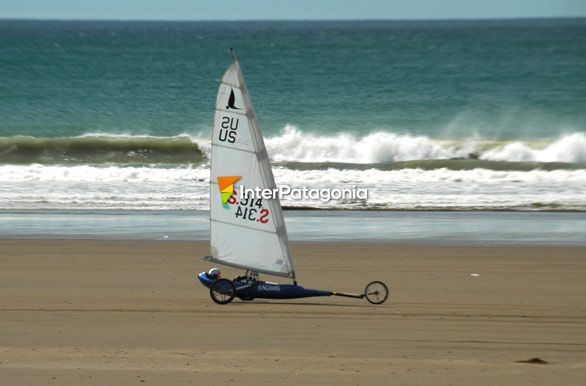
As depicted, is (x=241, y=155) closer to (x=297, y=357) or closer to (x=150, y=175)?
(x=297, y=357)

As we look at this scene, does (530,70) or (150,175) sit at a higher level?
(530,70)

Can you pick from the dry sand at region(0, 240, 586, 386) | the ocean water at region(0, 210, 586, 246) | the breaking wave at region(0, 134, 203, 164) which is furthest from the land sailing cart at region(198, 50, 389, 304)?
the breaking wave at region(0, 134, 203, 164)

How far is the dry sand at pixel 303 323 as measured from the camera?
8953 mm

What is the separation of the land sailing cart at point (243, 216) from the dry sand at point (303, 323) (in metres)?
0.22

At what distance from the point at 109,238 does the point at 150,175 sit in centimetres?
998

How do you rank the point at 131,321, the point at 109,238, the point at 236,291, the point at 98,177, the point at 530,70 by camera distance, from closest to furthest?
1. the point at 131,321
2. the point at 236,291
3. the point at 109,238
4. the point at 98,177
5. the point at 530,70

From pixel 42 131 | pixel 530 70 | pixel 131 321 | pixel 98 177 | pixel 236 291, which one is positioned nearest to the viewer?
pixel 131 321

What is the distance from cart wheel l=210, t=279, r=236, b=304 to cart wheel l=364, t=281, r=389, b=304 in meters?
1.47

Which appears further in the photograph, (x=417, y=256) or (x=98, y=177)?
(x=98, y=177)

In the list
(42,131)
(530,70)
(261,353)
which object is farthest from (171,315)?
(530,70)

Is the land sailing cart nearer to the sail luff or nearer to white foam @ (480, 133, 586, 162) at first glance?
the sail luff

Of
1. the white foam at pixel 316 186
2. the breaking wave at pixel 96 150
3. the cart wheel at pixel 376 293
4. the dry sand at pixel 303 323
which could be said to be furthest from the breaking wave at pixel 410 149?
the cart wheel at pixel 376 293

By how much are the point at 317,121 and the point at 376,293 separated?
32.8 meters

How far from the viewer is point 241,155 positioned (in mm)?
11828
